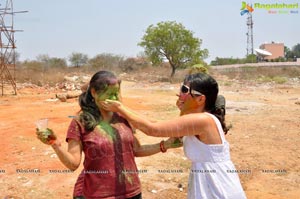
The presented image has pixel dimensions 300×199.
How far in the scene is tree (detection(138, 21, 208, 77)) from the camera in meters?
28.4

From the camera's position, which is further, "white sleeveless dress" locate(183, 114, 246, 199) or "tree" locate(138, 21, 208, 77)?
"tree" locate(138, 21, 208, 77)

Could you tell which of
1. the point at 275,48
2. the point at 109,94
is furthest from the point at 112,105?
the point at 275,48

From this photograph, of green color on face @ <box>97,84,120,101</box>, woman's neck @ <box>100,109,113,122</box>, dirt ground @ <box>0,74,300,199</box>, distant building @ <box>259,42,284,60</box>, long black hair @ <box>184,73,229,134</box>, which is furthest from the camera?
distant building @ <box>259,42,284,60</box>

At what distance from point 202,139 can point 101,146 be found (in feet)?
2.01

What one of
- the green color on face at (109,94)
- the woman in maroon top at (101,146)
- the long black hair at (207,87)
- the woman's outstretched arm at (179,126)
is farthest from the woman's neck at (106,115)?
the long black hair at (207,87)

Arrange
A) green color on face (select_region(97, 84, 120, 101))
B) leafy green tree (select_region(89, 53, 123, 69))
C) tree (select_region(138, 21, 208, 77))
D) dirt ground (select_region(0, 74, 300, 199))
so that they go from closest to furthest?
green color on face (select_region(97, 84, 120, 101))
dirt ground (select_region(0, 74, 300, 199))
tree (select_region(138, 21, 208, 77))
leafy green tree (select_region(89, 53, 123, 69))

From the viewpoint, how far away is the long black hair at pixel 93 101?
7.00 ft

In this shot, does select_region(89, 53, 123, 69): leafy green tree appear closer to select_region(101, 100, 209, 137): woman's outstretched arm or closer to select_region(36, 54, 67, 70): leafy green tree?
select_region(36, 54, 67, 70): leafy green tree

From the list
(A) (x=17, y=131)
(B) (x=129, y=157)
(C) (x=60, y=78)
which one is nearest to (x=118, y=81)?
(B) (x=129, y=157)

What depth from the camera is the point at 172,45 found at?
1112 inches

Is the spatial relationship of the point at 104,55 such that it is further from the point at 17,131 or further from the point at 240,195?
the point at 240,195

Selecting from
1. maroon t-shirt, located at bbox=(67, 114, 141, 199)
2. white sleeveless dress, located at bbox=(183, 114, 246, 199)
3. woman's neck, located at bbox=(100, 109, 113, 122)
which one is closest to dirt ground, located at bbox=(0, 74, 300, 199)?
maroon t-shirt, located at bbox=(67, 114, 141, 199)

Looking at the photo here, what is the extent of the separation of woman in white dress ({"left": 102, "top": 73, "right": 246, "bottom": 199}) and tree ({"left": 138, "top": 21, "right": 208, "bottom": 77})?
87.2 feet

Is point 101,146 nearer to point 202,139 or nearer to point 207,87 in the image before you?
point 202,139
